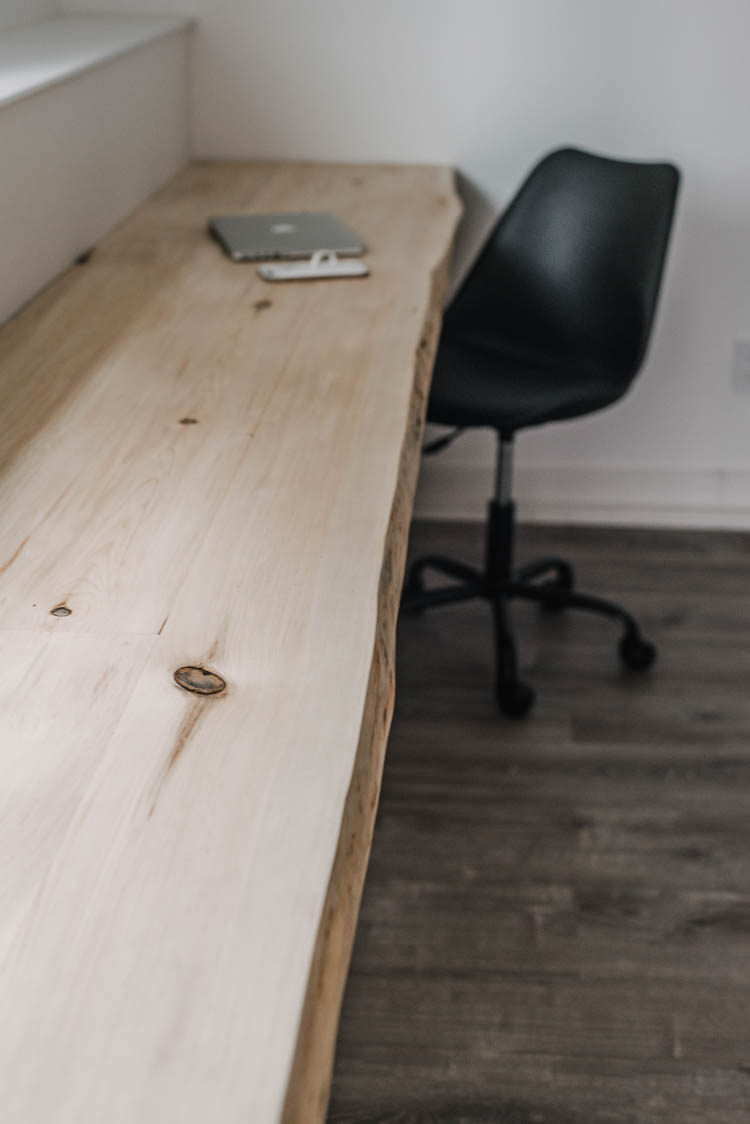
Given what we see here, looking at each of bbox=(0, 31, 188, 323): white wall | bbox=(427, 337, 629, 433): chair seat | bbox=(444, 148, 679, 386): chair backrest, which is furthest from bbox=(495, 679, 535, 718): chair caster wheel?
bbox=(0, 31, 188, 323): white wall

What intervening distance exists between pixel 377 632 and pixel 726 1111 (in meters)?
0.84

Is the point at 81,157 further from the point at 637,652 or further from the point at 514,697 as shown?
the point at 637,652

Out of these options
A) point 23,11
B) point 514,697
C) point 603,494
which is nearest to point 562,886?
point 514,697

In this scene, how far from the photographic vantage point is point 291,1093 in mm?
510

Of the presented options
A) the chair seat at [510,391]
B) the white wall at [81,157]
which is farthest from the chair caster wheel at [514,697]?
the white wall at [81,157]

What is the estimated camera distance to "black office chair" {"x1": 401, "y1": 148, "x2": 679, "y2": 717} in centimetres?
202

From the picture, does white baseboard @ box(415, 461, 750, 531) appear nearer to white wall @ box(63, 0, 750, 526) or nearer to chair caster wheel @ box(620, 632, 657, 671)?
white wall @ box(63, 0, 750, 526)

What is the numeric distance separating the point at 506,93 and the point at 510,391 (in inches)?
30.7

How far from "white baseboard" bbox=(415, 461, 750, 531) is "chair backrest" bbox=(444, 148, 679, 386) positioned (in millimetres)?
548

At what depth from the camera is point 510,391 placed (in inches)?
81.4

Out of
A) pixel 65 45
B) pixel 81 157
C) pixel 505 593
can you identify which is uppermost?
pixel 65 45

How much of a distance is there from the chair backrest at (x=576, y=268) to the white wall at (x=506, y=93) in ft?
0.83

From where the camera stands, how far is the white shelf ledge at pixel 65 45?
162cm

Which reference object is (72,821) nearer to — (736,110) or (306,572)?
(306,572)
